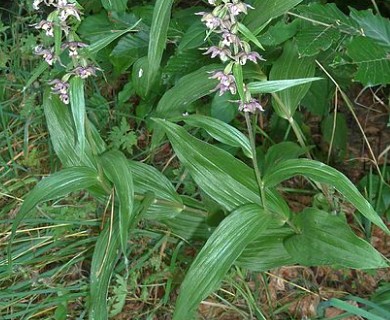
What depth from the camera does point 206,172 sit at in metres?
1.68

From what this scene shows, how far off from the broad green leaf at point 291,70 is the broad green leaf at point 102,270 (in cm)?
62

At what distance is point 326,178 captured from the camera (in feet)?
4.99

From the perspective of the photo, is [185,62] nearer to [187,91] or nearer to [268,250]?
[187,91]

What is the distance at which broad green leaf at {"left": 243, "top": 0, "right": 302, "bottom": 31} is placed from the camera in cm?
146

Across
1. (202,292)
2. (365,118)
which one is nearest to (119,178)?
(202,292)

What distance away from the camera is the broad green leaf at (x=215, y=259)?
61.3 inches

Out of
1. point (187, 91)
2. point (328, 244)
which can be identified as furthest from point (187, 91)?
point (328, 244)

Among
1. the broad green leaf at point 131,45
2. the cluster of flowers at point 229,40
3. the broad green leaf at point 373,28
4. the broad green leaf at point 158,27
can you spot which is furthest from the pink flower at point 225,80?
the broad green leaf at point 131,45

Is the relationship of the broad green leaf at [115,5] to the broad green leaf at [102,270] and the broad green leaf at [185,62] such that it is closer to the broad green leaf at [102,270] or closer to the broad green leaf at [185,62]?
the broad green leaf at [185,62]

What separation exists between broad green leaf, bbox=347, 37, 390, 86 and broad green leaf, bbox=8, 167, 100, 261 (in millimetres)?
783

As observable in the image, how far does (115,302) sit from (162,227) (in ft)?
0.97

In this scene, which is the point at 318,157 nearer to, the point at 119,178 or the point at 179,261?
the point at 179,261

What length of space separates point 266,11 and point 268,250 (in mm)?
708

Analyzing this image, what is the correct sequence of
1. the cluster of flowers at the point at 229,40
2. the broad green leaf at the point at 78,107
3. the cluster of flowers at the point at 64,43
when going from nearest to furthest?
the cluster of flowers at the point at 229,40, the cluster of flowers at the point at 64,43, the broad green leaf at the point at 78,107
